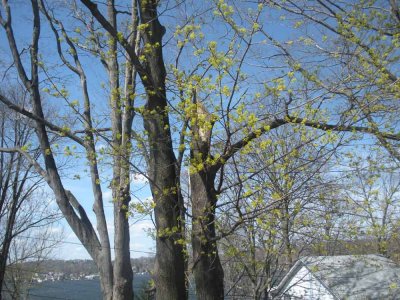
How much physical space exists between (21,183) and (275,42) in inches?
570

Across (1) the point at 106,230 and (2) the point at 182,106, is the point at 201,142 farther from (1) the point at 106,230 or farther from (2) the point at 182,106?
(1) the point at 106,230

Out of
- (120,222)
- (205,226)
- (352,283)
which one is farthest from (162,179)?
(352,283)

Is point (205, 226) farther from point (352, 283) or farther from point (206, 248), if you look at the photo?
point (352, 283)

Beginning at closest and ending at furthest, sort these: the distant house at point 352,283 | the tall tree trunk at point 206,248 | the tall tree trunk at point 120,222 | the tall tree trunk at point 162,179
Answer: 1. the tall tree trunk at point 162,179
2. the tall tree trunk at point 206,248
3. the tall tree trunk at point 120,222
4. the distant house at point 352,283

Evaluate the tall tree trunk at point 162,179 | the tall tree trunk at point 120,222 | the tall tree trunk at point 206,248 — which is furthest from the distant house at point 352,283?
the tall tree trunk at point 162,179

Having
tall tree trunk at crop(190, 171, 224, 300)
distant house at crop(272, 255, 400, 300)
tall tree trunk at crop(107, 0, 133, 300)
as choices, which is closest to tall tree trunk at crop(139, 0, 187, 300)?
tall tree trunk at crop(190, 171, 224, 300)

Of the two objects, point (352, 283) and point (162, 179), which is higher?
point (162, 179)

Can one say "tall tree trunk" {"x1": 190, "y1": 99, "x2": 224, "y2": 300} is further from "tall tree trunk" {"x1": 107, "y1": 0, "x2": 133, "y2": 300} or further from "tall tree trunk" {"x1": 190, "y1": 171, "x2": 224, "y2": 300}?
"tall tree trunk" {"x1": 107, "y1": 0, "x2": 133, "y2": 300}

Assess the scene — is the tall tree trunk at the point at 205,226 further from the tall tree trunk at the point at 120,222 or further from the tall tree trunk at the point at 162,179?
the tall tree trunk at the point at 120,222

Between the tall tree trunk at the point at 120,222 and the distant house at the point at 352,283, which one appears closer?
the tall tree trunk at the point at 120,222

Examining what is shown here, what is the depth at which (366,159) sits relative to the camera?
4473 millimetres

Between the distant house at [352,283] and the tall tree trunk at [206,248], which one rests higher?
the tall tree trunk at [206,248]

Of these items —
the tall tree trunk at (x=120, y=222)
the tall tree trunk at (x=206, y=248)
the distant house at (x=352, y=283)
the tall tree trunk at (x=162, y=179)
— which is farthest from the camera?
the distant house at (x=352, y=283)

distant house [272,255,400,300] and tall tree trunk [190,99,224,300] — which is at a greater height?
tall tree trunk [190,99,224,300]
